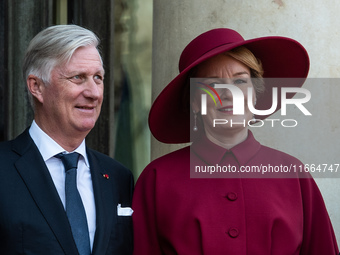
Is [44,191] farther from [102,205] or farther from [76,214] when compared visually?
[102,205]

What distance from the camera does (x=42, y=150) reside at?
128 inches

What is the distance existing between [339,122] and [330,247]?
0.91m

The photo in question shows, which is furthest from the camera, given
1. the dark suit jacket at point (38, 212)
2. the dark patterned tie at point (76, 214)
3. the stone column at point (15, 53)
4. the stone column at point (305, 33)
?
the stone column at point (15, 53)

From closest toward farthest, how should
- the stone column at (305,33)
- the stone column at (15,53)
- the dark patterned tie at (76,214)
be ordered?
the dark patterned tie at (76,214) → the stone column at (305,33) → the stone column at (15,53)

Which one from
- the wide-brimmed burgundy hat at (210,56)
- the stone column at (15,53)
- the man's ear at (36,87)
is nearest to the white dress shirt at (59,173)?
the man's ear at (36,87)

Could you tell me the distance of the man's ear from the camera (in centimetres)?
332

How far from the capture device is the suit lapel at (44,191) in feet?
9.94

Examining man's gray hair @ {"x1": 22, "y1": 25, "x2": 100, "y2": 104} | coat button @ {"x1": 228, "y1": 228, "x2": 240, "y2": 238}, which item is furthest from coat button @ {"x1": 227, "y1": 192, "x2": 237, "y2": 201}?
man's gray hair @ {"x1": 22, "y1": 25, "x2": 100, "y2": 104}

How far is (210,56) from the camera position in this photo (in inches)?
129

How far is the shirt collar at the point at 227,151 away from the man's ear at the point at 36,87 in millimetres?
798

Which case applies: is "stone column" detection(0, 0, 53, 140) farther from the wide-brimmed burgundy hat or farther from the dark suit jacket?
the dark suit jacket

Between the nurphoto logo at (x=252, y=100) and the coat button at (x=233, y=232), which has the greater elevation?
the nurphoto logo at (x=252, y=100)

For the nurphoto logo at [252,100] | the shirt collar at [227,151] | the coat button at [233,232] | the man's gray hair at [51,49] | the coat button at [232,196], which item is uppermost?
the man's gray hair at [51,49]

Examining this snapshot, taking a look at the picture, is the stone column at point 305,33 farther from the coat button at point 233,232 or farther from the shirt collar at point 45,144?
the shirt collar at point 45,144
